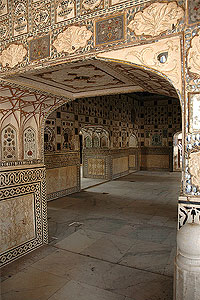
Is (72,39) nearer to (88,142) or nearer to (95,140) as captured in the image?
(95,140)

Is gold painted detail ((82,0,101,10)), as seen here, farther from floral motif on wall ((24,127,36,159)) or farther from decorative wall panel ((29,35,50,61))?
floral motif on wall ((24,127,36,159))

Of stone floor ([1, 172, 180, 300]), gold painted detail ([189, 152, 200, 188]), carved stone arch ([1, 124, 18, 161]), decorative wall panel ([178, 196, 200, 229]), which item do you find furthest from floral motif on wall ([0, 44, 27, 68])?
stone floor ([1, 172, 180, 300])

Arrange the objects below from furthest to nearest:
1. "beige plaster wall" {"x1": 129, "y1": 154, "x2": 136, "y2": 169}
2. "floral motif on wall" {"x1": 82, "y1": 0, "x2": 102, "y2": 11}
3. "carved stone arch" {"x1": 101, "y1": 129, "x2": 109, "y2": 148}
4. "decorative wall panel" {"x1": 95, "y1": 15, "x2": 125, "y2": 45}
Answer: "beige plaster wall" {"x1": 129, "y1": 154, "x2": 136, "y2": 169}
"carved stone arch" {"x1": 101, "y1": 129, "x2": 109, "y2": 148}
"floral motif on wall" {"x1": 82, "y1": 0, "x2": 102, "y2": 11}
"decorative wall panel" {"x1": 95, "y1": 15, "x2": 125, "y2": 45}

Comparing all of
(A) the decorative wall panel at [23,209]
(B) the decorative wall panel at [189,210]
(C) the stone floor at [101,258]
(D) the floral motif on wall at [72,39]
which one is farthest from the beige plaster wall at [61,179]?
(B) the decorative wall panel at [189,210]

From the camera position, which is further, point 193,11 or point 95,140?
point 95,140

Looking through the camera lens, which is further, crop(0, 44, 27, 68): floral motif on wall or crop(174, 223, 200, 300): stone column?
crop(0, 44, 27, 68): floral motif on wall

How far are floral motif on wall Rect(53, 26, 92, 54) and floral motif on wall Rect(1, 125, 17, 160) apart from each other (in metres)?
1.76

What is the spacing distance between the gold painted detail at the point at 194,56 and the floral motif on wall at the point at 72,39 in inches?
40.0

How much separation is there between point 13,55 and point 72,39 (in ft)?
2.88

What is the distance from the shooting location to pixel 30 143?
13.4 feet

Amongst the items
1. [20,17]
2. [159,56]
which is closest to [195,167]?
[159,56]

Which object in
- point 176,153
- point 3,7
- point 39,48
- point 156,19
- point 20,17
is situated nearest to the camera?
point 156,19

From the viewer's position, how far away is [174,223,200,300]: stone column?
1.82 m

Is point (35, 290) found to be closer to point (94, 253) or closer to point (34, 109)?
point (94, 253)
